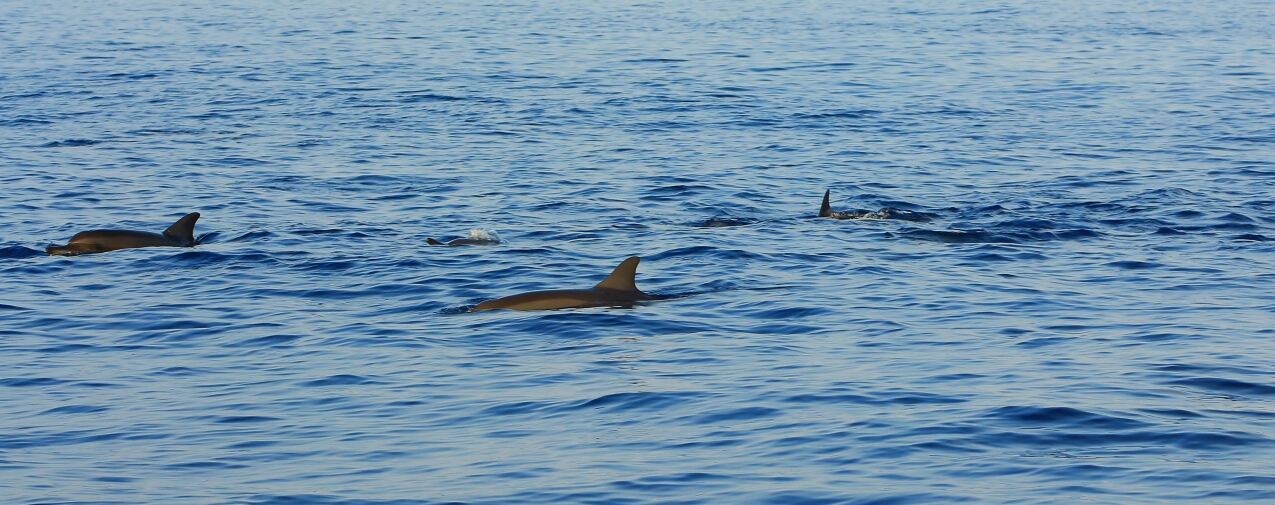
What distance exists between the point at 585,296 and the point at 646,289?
48.8 inches

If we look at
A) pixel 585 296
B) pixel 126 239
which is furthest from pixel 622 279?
pixel 126 239

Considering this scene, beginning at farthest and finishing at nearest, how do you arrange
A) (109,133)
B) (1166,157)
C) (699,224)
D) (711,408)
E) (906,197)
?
(109,133) < (1166,157) < (906,197) < (699,224) < (711,408)

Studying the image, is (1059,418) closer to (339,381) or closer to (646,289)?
(339,381)

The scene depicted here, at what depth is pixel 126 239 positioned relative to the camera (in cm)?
1775

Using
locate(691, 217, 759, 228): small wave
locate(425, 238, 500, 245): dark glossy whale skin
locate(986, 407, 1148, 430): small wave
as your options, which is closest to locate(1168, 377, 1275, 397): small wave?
locate(986, 407, 1148, 430): small wave

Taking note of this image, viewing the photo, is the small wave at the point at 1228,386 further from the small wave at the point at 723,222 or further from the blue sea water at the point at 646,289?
the small wave at the point at 723,222

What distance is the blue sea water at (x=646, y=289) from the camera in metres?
9.79

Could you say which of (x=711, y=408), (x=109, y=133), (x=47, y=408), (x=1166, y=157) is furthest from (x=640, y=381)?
(x=109, y=133)

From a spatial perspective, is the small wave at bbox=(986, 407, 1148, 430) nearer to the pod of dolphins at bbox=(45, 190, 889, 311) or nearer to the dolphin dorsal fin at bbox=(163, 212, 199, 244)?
the pod of dolphins at bbox=(45, 190, 889, 311)

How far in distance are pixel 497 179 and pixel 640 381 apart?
1211 centimetres

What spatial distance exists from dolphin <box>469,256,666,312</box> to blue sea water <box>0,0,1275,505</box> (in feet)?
0.77

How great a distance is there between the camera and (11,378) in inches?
484

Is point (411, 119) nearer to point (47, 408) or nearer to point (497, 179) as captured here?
point (497, 179)

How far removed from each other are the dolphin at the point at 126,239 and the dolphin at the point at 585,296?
503 centimetres
